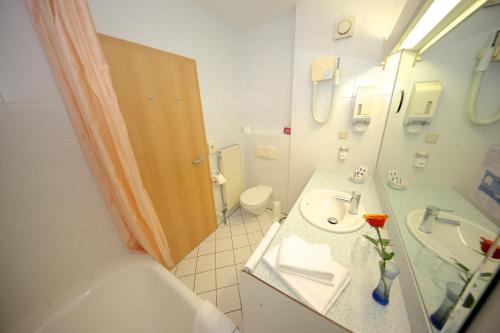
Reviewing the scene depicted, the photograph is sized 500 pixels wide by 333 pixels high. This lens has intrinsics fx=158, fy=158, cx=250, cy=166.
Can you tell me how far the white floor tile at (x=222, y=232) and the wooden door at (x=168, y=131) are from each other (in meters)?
0.17

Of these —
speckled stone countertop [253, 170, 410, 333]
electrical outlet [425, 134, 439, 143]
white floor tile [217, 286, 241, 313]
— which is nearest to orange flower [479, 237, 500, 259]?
speckled stone countertop [253, 170, 410, 333]

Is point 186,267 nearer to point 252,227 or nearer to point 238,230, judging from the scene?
point 238,230

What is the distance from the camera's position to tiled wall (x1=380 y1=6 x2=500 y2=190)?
48cm

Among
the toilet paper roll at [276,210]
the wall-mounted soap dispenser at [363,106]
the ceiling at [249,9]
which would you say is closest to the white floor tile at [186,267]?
the toilet paper roll at [276,210]

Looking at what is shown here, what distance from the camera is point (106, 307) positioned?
0.99 m

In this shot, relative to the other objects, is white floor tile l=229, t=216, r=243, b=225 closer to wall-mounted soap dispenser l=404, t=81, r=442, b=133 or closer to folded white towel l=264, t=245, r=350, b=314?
folded white towel l=264, t=245, r=350, b=314

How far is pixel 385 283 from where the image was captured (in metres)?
0.54

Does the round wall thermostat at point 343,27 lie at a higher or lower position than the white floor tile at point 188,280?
higher

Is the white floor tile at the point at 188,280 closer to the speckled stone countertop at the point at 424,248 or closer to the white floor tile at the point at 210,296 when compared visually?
the white floor tile at the point at 210,296

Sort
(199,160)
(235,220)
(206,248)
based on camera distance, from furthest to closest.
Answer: (235,220) < (206,248) < (199,160)

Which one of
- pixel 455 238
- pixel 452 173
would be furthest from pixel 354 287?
pixel 452 173

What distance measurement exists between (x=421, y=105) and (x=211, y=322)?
160 centimetres

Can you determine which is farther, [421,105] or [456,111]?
[421,105]

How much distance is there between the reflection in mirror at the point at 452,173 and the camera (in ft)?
1.33
